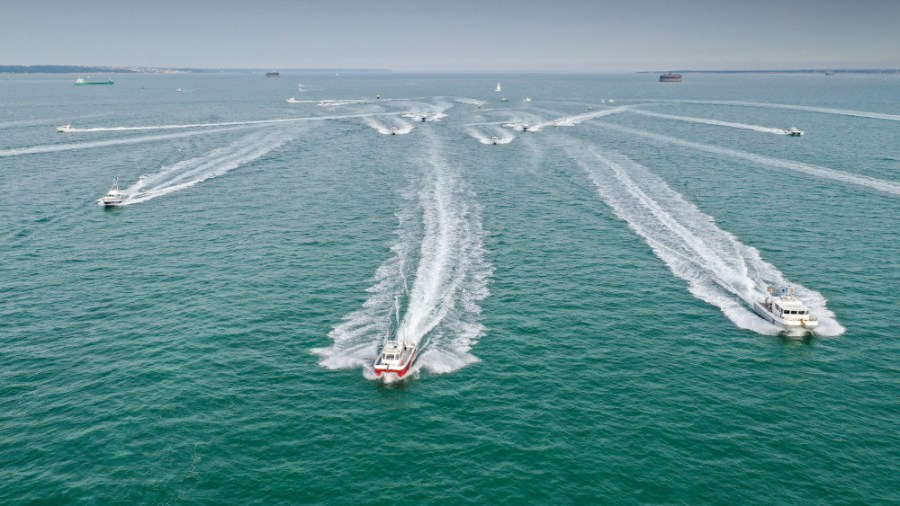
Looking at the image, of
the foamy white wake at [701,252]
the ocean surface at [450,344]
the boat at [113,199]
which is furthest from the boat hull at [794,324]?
the boat at [113,199]

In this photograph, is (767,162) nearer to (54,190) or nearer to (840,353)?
(840,353)

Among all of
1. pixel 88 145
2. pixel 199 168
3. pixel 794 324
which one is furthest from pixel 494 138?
pixel 794 324

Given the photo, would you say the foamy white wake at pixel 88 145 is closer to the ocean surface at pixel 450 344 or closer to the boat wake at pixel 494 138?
the ocean surface at pixel 450 344

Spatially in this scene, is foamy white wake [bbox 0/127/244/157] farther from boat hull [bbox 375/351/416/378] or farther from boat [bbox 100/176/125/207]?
boat hull [bbox 375/351/416/378]

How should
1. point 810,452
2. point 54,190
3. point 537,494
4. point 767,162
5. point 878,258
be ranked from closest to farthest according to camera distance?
point 537,494 → point 810,452 → point 878,258 → point 54,190 → point 767,162

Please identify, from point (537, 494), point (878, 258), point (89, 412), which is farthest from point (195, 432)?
point (878, 258)

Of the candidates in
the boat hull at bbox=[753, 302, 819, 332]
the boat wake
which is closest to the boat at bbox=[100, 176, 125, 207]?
the boat wake

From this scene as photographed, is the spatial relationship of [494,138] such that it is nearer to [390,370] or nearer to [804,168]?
[804,168]
